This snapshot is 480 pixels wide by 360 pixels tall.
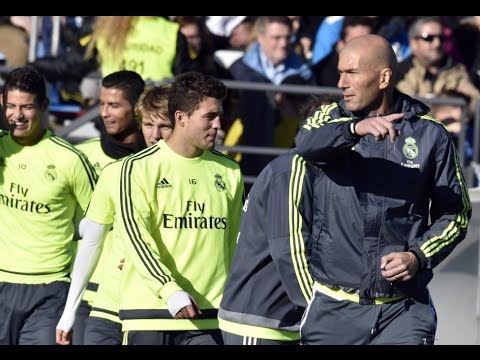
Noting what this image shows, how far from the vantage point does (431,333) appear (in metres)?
7.22

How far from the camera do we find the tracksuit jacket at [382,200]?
7.05 metres

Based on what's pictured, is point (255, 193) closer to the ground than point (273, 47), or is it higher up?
closer to the ground

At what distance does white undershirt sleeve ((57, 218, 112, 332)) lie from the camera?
854 cm

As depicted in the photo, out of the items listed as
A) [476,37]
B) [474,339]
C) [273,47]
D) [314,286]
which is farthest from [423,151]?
[476,37]

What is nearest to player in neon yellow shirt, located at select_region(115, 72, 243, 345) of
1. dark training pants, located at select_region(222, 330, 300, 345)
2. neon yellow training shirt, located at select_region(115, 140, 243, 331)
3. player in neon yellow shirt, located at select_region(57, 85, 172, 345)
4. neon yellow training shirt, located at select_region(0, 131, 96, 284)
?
neon yellow training shirt, located at select_region(115, 140, 243, 331)

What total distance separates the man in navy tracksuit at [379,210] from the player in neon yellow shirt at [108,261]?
174cm

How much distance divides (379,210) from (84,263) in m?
2.35

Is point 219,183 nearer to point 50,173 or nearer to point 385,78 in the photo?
point 385,78

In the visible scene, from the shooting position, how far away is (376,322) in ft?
23.4

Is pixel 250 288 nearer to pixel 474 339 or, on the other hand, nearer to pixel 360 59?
pixel 360 59

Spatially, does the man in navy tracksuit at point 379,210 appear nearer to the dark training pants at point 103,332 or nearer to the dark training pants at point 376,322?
the dark training pants at point 376,322

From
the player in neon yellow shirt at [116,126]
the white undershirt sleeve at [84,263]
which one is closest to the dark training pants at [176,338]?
the white undershirt sleeve at [84,263]
